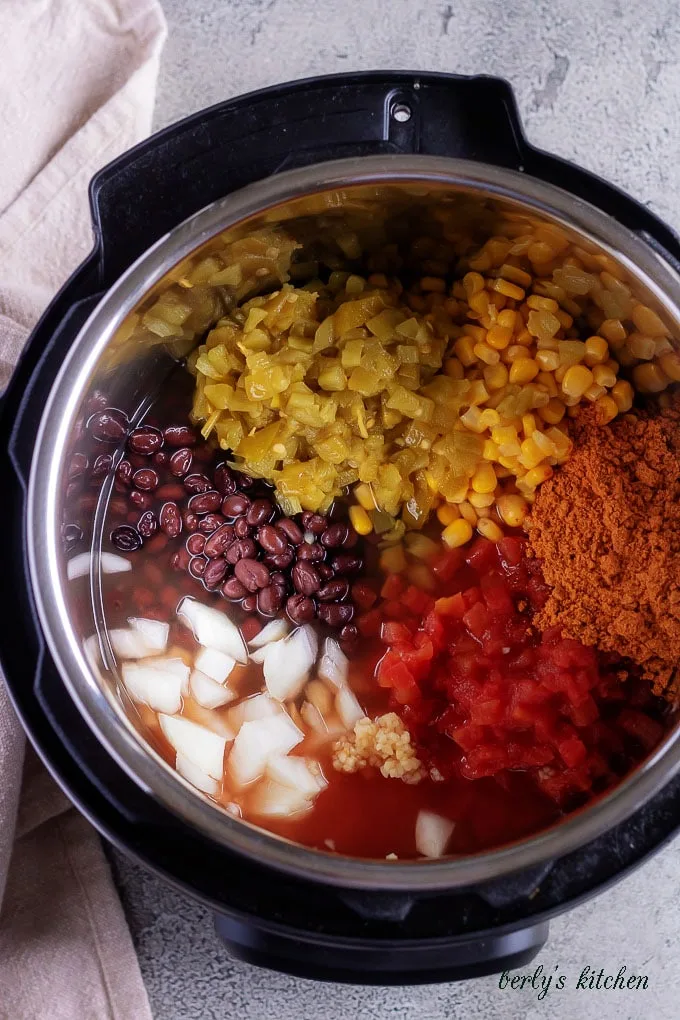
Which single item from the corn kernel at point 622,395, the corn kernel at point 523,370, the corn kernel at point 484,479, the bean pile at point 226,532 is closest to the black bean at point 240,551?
the bean pile at point 226,532

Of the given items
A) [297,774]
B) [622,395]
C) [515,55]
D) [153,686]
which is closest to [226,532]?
[153,686]

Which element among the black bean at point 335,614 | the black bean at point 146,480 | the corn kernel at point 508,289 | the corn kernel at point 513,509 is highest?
the corn kernel at point 508,289

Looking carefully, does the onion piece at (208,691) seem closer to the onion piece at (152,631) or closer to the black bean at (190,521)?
the onion piece at (152,631)

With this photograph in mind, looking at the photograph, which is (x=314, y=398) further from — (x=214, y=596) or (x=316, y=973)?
(x=316, y=973)

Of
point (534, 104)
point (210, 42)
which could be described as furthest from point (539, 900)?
point (210, 42)

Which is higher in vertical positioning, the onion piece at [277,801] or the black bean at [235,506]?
the black bean at [235,506]

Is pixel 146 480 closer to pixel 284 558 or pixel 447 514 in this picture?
pixel 284 558

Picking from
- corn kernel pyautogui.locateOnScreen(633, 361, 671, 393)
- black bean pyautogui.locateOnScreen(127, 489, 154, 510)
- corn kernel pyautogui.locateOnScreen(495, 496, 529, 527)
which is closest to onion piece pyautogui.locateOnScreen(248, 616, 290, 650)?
black bean pyautogui.locateOnScreen(127, 489, 154, 510)
